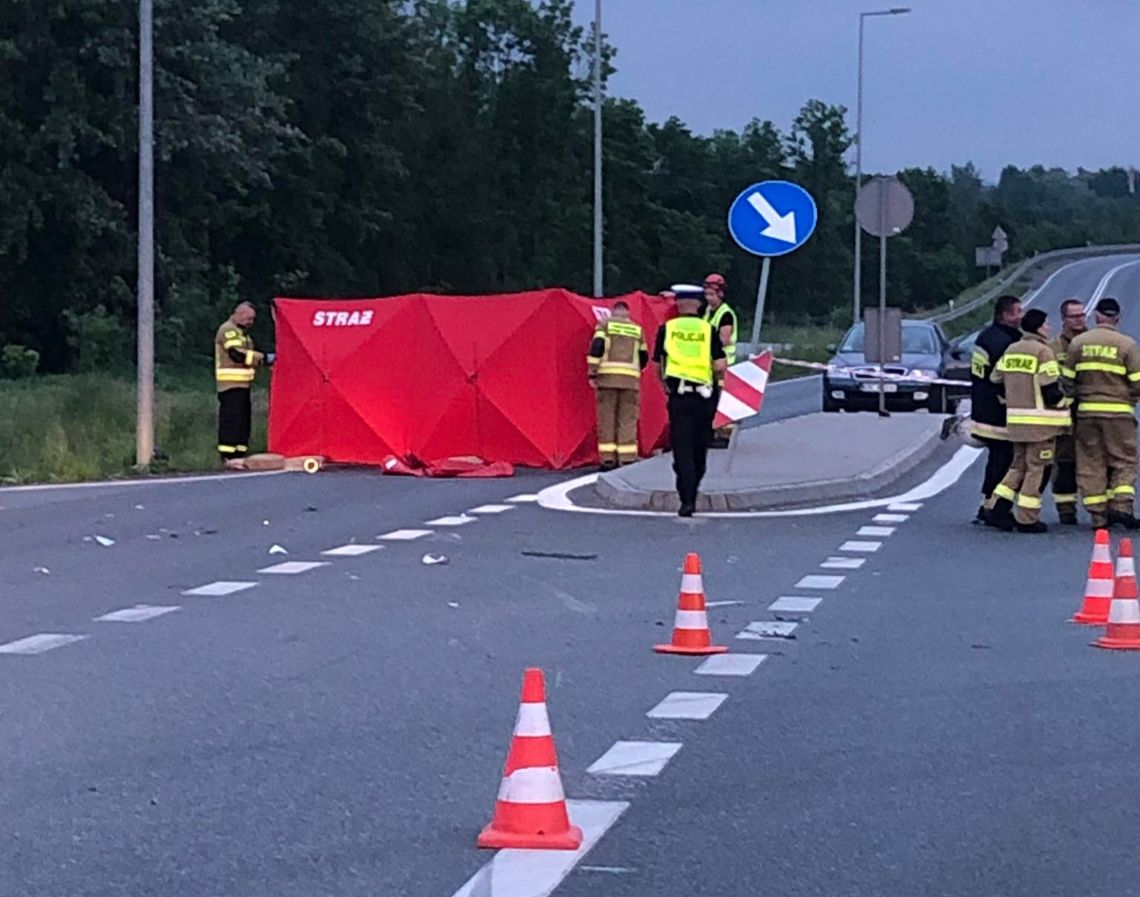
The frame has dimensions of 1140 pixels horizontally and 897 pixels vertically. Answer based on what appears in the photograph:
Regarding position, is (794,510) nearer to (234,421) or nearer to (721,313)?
(721,313)

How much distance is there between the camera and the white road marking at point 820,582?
13.1m

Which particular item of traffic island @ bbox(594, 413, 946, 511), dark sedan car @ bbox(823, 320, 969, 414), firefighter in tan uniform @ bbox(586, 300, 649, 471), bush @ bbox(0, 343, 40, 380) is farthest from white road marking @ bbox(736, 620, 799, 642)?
bush @ bbox(0, 343, 40, 380)

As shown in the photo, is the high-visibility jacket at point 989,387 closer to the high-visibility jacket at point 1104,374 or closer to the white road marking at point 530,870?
the high-visibility jacket at point 1104,374

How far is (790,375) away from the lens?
172 ft

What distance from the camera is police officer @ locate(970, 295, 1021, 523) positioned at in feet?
54.7

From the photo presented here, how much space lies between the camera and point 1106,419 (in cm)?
1617

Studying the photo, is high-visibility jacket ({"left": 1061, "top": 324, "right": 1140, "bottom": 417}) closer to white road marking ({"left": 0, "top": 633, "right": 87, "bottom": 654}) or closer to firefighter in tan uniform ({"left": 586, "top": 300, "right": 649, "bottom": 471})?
firefighter in tan uniform ({"left": 586, "top": 300, "right": 649, "bottom": 471})

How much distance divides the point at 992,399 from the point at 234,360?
9.47m

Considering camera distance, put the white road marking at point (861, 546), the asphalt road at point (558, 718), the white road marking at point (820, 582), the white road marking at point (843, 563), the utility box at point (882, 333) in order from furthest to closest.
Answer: the utility box at point (882, 333), the white road marking at point (861, 546), the white road marking at point (843, 563), the white road marking at point (820, 582), the asphalt road at point (558, 718)

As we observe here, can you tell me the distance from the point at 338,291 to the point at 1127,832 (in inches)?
2516

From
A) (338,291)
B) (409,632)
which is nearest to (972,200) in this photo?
(338,291)

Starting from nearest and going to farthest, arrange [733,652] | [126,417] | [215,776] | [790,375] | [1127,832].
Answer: [1127,832] → [215,776] → [733,652] → [126,417] → [790,375]

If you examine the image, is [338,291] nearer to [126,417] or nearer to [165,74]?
[165,74]

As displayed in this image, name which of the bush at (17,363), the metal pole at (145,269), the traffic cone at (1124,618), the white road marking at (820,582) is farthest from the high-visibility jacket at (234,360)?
the bush at (17,363)
